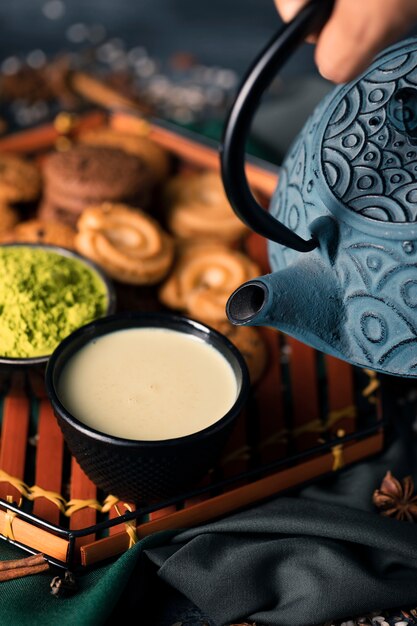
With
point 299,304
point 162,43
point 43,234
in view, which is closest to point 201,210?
point 43,234

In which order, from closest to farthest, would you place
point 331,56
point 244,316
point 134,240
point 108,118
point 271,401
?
point 331,56
point 244,316
point 271,401
point 134,240
point 108,118

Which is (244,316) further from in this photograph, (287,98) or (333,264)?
(287,98)

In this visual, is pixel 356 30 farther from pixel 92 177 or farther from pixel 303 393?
pixel 92 177

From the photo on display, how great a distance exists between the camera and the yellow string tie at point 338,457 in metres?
1.19

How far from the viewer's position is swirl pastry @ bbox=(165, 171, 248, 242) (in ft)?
5.08

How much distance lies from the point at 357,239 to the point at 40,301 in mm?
481

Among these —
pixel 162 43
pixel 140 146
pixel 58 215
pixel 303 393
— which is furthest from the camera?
pixel 162 43

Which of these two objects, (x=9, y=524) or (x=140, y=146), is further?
(x=140, y=146)

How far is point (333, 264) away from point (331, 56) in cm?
25

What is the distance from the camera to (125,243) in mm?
1444

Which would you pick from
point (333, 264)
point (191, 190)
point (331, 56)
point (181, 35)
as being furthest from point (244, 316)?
point (181, 35)

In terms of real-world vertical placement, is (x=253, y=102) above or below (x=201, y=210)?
above

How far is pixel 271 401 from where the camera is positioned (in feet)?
4.25

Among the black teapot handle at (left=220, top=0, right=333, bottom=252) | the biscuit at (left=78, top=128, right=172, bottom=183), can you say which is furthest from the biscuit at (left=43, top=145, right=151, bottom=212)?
the black teapot handle at (left=220, top=0, right=333, bottom=252)
